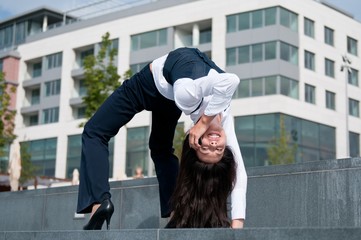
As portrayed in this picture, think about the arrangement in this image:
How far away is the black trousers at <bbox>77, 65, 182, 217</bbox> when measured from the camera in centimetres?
404

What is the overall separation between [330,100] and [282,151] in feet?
32.2

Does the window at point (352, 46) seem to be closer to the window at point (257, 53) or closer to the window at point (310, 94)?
the window at point (310, 94)

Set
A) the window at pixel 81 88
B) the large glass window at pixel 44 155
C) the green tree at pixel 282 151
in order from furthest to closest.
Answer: the window at pixel 81 88 < the large glass window at pixel 44 155 < the green tree at pixel 282 151

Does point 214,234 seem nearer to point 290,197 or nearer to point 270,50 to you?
point 290,197

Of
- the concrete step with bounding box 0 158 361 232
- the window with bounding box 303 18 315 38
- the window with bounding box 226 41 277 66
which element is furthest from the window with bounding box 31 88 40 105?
the concrete step with bounding box 0 158 361 232

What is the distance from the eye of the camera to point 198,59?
3.78 meters

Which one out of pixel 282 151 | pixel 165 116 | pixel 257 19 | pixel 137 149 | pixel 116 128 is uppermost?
pixel 257 19

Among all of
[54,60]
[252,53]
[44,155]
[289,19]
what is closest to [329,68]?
[289,19]

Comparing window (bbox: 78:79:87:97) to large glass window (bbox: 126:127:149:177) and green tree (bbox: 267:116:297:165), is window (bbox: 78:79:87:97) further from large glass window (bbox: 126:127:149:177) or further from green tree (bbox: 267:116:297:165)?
green tree (bbox: 267:116:297:165)

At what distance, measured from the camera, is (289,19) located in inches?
1661

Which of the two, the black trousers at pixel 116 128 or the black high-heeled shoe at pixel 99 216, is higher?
the black trousers at pixel 116 128

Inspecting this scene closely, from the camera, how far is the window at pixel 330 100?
147 ft

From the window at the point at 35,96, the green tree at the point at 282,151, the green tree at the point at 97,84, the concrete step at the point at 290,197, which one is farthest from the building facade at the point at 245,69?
the concrete step at the point at 290,197

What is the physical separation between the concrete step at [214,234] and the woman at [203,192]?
23.9 inches
